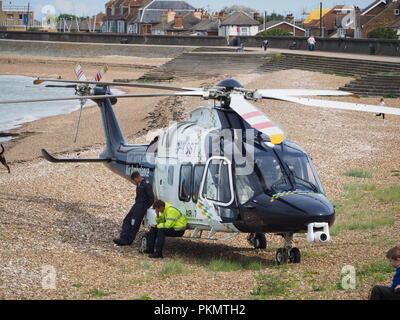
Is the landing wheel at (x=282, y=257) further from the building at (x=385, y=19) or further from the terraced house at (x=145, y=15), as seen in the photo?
the terraced house at (x=145, y=15)

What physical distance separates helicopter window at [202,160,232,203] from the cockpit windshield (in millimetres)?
218

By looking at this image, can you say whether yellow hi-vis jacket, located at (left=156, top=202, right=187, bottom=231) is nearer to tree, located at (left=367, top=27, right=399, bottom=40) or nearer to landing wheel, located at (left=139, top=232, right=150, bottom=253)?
landing wheel, located at (left=139, top=232, right=150, bottom=253)

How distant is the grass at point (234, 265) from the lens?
37.7 ft

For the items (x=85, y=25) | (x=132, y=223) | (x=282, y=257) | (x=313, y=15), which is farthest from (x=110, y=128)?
(x=85, y=25)

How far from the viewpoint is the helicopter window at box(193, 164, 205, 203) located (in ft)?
40.0

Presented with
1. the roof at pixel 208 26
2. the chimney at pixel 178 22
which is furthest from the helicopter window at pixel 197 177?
the chimney at pixel 178 22

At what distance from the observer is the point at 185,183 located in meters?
12.6

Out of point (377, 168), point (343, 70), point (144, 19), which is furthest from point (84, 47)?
point (377, 168)

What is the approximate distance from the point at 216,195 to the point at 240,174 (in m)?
0.56

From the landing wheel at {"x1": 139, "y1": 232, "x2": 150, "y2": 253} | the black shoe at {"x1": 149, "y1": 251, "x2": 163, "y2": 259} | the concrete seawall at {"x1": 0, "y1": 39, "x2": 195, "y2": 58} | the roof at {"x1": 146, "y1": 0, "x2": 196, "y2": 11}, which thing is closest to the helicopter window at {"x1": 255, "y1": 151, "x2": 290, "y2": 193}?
the black shoe at {"x1": 149, "y1": 251, "x2": 163, "y2": 259}

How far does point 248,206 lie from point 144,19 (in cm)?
12008

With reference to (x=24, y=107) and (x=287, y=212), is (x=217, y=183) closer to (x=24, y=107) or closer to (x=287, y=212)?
(x=287, y=212)

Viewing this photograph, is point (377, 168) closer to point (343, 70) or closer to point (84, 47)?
point (343, 70)

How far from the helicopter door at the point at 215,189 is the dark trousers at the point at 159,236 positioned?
0.65 metres
